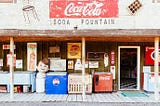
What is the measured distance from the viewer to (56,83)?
41.9 ft

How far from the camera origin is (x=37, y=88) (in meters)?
13.2

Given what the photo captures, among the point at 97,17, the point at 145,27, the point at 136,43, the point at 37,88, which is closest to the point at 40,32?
the point at 97,17

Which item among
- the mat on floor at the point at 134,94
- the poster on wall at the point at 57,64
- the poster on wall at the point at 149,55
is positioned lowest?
the mat on floor at the point at 134,94

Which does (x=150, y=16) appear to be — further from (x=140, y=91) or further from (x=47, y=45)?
(x=47, y=45)

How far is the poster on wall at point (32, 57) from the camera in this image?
14094 millimetres

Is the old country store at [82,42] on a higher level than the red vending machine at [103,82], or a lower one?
higher

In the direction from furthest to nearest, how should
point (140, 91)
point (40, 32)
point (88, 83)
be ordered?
point (140, 91), point (88, 83), point (40, 32)

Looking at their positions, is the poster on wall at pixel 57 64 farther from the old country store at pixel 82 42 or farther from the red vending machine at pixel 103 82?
the red vending machine at pixel 103 82

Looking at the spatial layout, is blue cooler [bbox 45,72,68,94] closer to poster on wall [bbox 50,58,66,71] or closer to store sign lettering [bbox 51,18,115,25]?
poster on wall [bbox 50,58,66,71]

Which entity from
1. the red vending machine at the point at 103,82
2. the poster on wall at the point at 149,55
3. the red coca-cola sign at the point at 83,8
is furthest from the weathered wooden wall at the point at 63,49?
the red coca-cola sign at the point at 83,8

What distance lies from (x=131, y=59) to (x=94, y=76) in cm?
242

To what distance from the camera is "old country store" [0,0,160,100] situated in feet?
36.7

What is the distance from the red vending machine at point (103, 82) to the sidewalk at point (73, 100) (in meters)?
0.61

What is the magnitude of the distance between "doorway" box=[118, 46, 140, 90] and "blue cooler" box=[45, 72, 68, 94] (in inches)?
123
